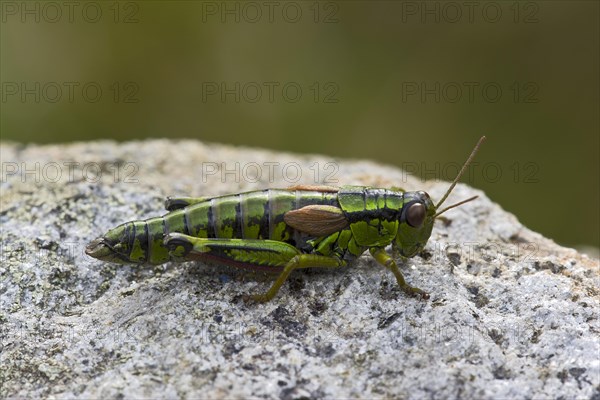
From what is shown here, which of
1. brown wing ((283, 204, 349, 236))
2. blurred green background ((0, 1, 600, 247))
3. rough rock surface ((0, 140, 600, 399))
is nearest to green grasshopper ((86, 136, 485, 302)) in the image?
brown wing ((283, 204, 349, 236))

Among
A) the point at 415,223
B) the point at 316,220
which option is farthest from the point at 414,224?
the point at 316,220

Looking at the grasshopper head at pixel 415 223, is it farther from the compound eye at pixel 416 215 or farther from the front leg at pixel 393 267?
the front leg at pixel 393 267

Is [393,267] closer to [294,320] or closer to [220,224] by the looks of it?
[294,320]

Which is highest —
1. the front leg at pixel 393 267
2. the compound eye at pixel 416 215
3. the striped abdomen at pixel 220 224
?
the compound eye at pixel 416 215

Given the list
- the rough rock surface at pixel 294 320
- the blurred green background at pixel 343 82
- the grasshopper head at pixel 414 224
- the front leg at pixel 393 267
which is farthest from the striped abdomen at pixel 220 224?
the blurred green background at pixel 343 82

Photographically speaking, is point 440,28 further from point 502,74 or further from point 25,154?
point 25,154

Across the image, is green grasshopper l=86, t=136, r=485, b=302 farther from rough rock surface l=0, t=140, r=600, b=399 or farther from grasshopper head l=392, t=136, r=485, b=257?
rough rock surface l=0, t=140, r=600, b=399

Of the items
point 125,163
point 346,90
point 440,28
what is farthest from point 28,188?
point 440,28
